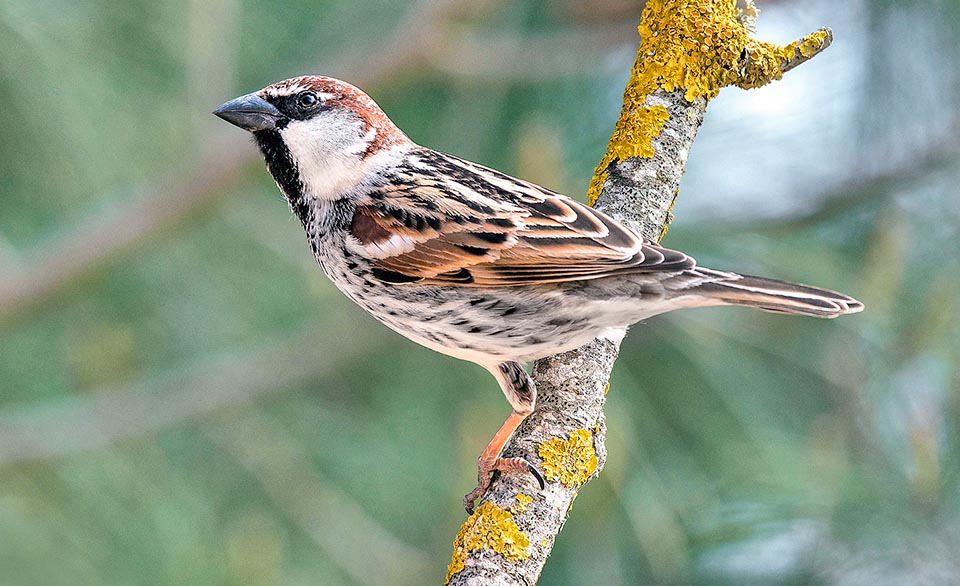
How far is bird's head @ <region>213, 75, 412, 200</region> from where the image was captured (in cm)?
251

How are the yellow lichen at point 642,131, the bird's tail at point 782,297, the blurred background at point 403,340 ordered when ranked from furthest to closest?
1. the blurred background at point 403,340
2. the yellow lichen at point 642,131
3. the bird's tail at point 782,297

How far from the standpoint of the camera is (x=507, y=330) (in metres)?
2.28

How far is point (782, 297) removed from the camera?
2.08 meters

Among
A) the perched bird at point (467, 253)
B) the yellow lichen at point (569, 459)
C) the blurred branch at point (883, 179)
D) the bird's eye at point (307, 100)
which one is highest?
the blurred branch at point (883, 179)

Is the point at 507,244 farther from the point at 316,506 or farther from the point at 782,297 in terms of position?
the point at 316,506

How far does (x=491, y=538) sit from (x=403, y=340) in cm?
195

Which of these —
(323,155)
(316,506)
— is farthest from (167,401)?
(323,155)

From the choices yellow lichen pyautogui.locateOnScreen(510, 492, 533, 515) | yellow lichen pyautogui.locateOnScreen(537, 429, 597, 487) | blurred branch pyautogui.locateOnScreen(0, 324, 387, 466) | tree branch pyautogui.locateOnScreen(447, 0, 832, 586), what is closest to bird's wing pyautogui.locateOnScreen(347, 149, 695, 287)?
tree branch pyautogui.locateOnScreen(447, 0, 832, 586)

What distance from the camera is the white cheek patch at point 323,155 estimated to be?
8.27ft

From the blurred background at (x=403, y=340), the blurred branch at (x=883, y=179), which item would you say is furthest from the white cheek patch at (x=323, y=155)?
the blurred branch at (x=883, y=179)

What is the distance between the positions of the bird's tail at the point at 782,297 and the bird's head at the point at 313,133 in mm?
887

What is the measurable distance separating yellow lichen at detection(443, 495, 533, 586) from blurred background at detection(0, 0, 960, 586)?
0.73 metres

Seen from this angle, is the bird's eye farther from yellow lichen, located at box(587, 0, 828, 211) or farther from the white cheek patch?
yellow lichen, located at box(587, 0, 828, 211)

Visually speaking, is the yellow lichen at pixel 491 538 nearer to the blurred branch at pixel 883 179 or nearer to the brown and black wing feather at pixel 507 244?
the brown and black wing feather at pixel 507 244
